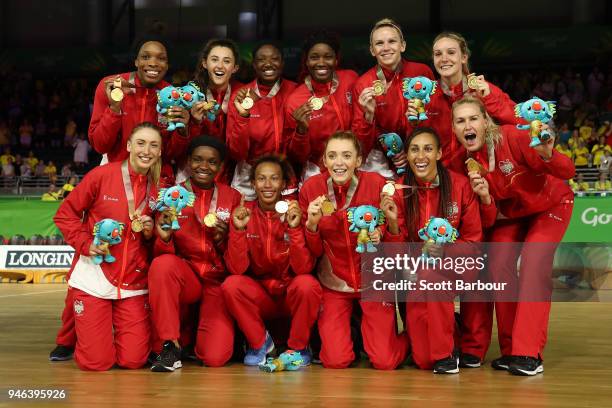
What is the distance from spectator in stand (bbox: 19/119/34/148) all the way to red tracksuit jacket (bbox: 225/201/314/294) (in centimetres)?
1561

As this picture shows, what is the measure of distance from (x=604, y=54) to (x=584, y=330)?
12568 millimetres

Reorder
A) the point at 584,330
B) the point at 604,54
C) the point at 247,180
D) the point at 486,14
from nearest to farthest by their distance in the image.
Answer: the point at 247,180 → the point at 584,330 → the point at 604,54 → the point at 486,14

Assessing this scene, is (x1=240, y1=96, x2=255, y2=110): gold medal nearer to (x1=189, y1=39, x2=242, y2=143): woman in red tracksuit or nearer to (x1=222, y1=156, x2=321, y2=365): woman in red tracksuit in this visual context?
(x1=189, y1=39, x2=242, y2=143): woman in red tracksuit

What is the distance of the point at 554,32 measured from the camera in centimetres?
1873

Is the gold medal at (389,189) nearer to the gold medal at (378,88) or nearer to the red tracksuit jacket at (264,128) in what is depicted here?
the gold medal at (378,88)

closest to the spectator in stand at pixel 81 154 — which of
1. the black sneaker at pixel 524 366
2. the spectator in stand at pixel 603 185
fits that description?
the spectator in stand at pixel 603 185

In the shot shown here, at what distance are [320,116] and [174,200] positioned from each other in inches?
49.5

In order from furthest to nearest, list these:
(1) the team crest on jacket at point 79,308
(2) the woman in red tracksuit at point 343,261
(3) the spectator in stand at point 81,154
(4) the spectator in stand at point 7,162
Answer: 1. (3) the spectator in stand at point 81,154
2. (4) the spectator in stand at point 7,162
3. (1) the team crest on jacket at point 79,308
4. (2) the woman in red tracksuit at point 343,261

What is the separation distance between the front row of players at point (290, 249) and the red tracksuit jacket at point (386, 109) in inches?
15.3

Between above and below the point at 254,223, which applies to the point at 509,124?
above

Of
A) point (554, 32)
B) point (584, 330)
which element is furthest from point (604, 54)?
point (584, 330)

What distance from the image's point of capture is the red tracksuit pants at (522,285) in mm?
5242

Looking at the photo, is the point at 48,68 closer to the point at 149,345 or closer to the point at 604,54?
the point at 604,54

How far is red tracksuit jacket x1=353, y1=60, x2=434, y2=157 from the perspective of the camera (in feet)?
19.2
